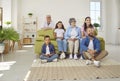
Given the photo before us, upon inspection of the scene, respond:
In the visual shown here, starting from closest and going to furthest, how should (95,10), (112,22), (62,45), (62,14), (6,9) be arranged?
1. (62,45)
2. (6,9)
3. (112,22)
4. (62,14)
5. (95,10)

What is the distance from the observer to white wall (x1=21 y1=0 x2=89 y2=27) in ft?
36.1

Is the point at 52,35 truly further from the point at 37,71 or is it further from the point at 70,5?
the point at 70,5

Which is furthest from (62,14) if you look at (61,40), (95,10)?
(61,40)

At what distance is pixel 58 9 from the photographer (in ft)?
36.7

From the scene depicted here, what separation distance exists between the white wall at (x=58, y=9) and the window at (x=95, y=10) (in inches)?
15.2

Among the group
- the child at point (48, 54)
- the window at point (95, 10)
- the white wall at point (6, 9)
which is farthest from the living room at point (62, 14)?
the child at point (48, 54)

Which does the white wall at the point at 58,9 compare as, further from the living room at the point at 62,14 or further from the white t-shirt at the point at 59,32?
the white t-shirt at the point at 59,32

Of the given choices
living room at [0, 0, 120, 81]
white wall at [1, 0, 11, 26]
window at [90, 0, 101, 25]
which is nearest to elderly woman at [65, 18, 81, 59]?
living room at [0, 0, 120, 81]

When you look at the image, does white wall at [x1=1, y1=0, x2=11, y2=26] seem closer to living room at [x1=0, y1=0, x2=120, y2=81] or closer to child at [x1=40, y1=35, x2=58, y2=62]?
living room at [x1=0, y1=0, x2=120, y2=81]

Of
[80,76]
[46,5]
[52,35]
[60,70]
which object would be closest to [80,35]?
[52,35]

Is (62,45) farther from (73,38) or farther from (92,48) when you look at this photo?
(92,48)

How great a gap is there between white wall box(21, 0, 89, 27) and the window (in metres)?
0.39

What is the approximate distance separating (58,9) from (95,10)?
6.61 feet

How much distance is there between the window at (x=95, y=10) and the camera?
38.2 ft
